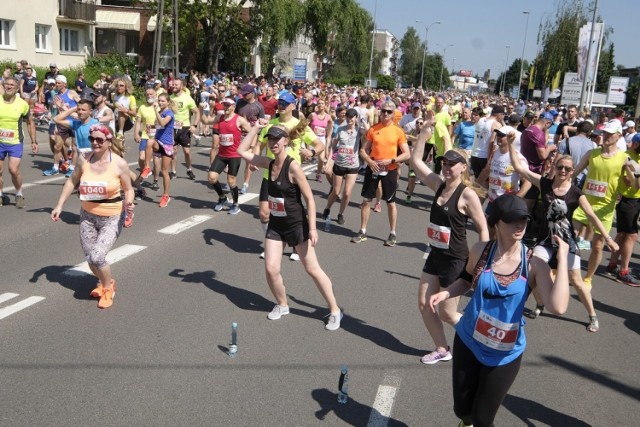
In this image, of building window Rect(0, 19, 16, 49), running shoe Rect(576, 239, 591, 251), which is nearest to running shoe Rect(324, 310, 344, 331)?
running shoe Rect(576, 239, 591, 251)

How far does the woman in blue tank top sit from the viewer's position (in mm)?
3369

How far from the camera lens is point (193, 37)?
5159cm

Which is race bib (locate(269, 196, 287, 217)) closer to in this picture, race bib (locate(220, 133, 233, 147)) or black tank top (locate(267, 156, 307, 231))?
black tank top (locate(267, 156, 307, 231))

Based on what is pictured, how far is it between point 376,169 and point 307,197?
367cm

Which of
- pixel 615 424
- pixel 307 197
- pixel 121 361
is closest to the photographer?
pixel 615 424

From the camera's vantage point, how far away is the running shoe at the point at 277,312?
6.04 m

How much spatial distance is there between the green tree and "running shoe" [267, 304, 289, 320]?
136m

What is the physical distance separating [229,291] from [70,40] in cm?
3859

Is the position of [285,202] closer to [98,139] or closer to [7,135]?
[98,139]

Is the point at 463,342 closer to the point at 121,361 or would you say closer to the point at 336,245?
the point at 121,361

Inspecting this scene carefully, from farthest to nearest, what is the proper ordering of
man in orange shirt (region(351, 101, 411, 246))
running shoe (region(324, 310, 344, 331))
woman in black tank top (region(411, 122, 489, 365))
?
1. man in orange shirt (region(351, 101, 411, 246))
2. running shoe (region(324, 310, 344, 331))
3. woman in black tank top (region(411, 122, 489, 365))

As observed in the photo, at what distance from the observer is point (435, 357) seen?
5.25 m

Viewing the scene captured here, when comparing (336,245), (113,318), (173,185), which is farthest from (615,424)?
(173,185)

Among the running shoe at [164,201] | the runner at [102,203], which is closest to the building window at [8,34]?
the running shoe at [164,201]
